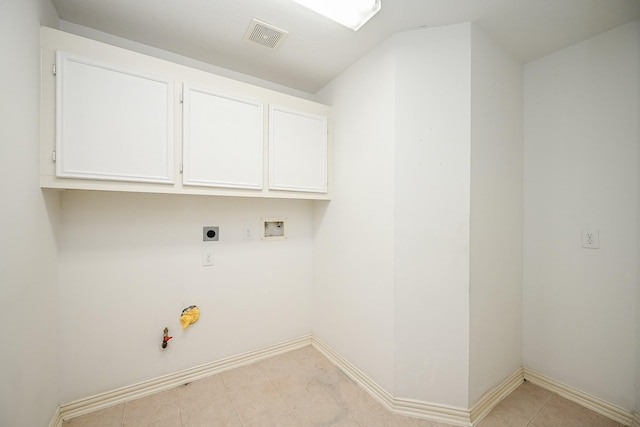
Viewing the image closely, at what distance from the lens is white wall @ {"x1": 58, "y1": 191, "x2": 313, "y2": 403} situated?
1559mm

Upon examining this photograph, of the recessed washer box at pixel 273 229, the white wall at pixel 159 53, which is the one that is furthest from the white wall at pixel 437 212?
the white wall at pixel 159 53

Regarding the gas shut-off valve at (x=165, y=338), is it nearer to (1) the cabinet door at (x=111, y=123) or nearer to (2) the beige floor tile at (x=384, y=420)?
(1) the cabinet door at (x=111, y=123)

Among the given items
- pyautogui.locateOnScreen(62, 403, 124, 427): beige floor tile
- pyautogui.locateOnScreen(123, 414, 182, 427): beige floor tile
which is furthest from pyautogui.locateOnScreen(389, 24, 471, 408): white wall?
pyautogui.locateOnScreen(62, 403, 124, 427): beige floor tile

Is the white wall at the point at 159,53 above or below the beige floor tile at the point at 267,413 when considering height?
above

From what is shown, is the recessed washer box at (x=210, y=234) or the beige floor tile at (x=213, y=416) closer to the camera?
the beige floor tile at (x=213, y=416)

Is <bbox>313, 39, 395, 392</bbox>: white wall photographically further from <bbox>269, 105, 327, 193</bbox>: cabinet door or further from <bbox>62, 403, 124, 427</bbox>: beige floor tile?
<bbox>62, 403, 124, 427</bbox>: beige floor tile

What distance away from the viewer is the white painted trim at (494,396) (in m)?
1.54

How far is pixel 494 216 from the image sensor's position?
1692 mm

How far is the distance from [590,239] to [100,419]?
3.34m

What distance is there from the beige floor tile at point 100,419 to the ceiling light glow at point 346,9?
2.68 meters

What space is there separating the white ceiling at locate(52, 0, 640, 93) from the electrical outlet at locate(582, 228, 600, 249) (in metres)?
1.29

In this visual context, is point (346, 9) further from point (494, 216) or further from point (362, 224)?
point (494, 216)

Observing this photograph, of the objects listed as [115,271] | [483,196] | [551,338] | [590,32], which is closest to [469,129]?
[483,196]

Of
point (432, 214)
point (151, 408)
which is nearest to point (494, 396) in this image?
point (432, 214)
